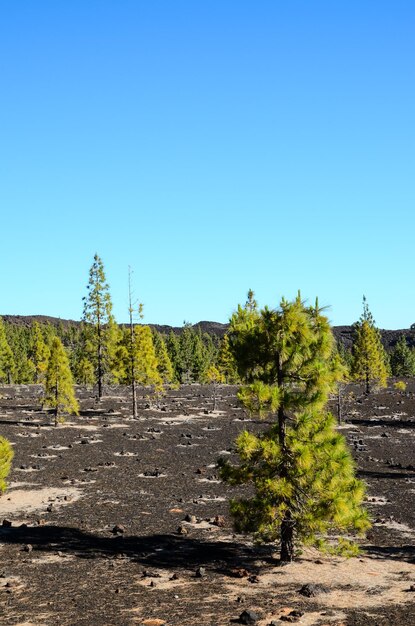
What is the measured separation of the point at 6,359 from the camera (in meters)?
94.9

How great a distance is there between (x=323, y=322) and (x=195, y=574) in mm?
6487

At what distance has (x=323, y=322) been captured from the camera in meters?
13.6

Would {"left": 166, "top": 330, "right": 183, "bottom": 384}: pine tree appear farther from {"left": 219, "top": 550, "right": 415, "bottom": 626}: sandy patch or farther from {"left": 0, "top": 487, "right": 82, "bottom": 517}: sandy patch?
{"left": 219, "top": 550, "right": 415, "bottom": 626}: sandy patch

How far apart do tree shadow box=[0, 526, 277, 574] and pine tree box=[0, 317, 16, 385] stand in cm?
7539

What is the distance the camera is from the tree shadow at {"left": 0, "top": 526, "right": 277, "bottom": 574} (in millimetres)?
14281

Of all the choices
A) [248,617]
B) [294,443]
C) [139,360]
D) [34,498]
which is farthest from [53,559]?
[139,360]

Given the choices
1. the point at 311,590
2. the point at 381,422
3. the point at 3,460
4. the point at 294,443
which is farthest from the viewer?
the point at 381,422

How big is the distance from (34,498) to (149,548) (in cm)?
795

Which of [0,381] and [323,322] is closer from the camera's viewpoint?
[323,322]

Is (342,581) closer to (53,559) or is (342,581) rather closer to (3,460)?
(53,559)

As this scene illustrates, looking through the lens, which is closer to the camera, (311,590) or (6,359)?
(311,590)

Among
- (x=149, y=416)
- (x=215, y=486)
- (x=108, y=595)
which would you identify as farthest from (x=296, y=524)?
(x=149, y=416)

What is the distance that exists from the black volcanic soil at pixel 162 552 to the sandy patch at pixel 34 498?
0.22 feet

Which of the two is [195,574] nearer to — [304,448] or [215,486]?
[304,448]
